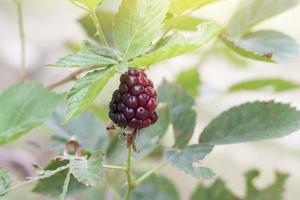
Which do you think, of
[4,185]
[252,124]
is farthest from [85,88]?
[252,124]

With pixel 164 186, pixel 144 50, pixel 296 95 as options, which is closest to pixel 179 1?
pixel 144 50

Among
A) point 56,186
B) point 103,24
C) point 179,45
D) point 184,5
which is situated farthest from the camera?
point 103,24

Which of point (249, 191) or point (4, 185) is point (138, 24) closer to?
point (4, 185)

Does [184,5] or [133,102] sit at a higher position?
[184,5]

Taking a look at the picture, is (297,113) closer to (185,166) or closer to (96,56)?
(185,166)

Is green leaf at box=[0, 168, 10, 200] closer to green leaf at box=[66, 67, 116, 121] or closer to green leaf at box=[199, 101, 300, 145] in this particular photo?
green leaf at box=[66, 67, 116, 121]

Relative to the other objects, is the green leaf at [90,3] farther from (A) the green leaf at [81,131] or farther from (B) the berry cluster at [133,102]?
(A) the green leaf at [81,131]
